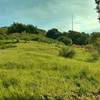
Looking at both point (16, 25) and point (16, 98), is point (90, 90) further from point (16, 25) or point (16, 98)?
point (16, 25)

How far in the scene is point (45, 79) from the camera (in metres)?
30.8

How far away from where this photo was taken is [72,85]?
31062 mm

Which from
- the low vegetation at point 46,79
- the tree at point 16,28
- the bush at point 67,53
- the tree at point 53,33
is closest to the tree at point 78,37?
the tree at point 53,33

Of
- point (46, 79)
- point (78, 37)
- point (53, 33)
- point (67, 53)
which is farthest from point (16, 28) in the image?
point (46, 79)

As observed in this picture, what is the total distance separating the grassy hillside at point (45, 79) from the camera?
26.6 m

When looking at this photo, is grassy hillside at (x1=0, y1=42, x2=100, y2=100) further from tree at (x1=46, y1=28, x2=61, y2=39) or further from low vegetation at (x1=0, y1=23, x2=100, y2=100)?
tree at (x1=46, y1=28, x2=61, y2=39)

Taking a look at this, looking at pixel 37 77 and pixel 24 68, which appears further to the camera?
pixel 24 68

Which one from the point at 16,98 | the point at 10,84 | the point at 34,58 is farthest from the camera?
the point at 34,58

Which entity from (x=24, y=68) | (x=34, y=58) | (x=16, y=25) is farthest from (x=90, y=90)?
(x=16, y=25)

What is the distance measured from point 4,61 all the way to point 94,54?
18877 mm

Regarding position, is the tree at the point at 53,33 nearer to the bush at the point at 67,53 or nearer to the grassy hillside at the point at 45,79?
the bush at the point at 67,53

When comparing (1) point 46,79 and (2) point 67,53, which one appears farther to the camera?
(2) point 67,53

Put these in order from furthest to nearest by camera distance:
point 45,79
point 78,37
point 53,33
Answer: point 53,33
point 78,37
point 45,79

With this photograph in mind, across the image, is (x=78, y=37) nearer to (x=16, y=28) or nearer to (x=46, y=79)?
(x=16, y=28)
